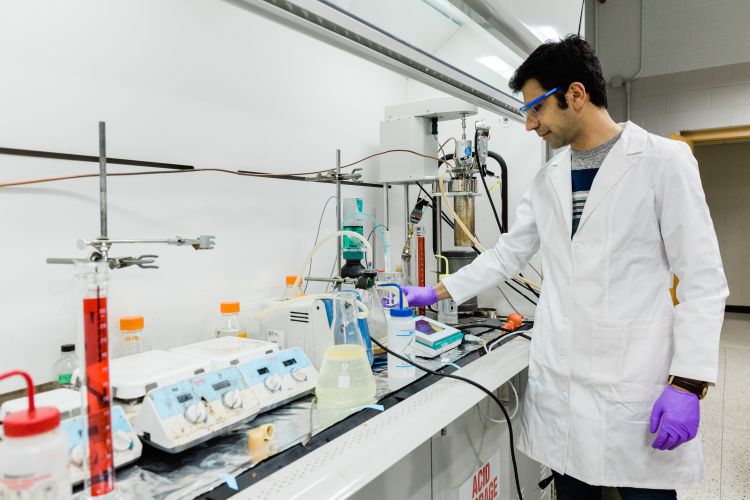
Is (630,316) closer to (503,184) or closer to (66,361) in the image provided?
(503,184)

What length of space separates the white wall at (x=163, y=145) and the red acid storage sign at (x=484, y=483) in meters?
0.96

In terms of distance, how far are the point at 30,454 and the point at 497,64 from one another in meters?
1.92

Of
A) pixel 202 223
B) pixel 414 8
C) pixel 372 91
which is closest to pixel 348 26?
pixel 414 8

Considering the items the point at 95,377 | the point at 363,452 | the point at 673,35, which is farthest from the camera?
the point at 673,35

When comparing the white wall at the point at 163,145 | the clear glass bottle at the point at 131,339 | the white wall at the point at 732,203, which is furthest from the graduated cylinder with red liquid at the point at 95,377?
the white wall at the point at 732,203

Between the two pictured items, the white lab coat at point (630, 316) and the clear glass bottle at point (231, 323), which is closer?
the white lab coat at point (630, 316)

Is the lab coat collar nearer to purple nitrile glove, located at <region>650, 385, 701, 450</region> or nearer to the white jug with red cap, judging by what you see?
purple nitrile glove, located at <region>650, 385, 701, 450</region>

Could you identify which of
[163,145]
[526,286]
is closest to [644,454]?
[526,286]

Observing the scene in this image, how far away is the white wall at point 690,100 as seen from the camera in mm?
3555

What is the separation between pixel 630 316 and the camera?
4.00ft

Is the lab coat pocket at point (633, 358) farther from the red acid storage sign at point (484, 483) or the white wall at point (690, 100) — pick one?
the white wall at point (690, 100)

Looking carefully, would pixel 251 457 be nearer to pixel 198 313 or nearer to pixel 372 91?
pixel 198 313

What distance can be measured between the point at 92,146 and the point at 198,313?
23.0 inches

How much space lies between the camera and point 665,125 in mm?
3805
